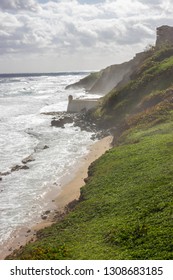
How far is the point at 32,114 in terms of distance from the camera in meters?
→ 83.3

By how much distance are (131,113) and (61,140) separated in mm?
10659

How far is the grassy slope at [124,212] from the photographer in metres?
17.5

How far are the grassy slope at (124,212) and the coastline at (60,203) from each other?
2038 mm

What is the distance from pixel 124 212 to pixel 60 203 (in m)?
9.90

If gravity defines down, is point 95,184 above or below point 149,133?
below

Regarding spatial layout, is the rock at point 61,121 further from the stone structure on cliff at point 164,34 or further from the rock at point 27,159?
the stone structure on cliff at point 164,34

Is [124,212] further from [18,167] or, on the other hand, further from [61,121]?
[61,121]

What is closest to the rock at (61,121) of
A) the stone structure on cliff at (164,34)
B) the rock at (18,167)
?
the rock at (18,167)

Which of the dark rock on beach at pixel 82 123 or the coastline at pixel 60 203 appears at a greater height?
the dark rock on beach at pixel 82 123

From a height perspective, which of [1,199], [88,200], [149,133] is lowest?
[1,199]

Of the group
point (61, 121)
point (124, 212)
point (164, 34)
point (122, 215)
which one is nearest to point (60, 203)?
point (124, 212)
